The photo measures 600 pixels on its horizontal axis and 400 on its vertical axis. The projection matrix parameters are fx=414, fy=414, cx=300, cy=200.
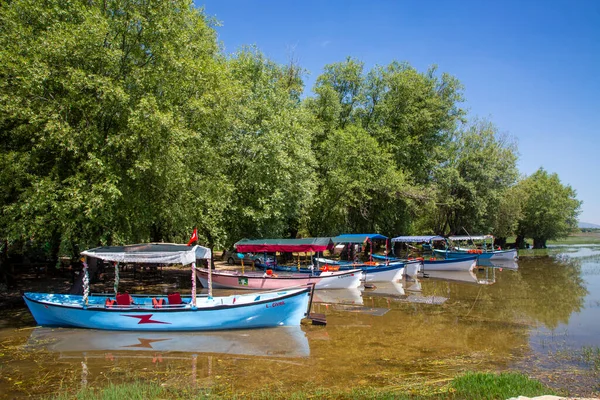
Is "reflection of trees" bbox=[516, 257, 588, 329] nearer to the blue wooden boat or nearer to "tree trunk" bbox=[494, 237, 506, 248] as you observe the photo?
the blue wooden boat

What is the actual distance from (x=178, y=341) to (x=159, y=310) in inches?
49.7

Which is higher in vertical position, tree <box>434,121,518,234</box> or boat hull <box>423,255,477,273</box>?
tree <box>434,121,518,234</box>

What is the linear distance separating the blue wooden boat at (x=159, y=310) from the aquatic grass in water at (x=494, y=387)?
22.9ft

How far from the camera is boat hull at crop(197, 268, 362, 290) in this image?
22953mm

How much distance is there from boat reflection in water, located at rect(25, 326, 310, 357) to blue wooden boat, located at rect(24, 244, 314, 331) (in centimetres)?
27

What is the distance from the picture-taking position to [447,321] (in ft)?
54.0

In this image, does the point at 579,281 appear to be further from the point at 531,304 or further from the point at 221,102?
the point at 221,102

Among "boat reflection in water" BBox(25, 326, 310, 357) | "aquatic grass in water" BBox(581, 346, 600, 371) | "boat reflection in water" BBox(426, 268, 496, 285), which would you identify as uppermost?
"aquatic grass in water" BBox(581, 346, 600, 371)

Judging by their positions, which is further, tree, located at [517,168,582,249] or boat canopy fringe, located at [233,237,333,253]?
tree, located at [517,168,582,249]

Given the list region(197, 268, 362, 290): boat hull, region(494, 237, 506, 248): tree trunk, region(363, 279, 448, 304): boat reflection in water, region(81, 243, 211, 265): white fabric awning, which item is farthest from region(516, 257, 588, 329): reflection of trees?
region(494, 237, 506, 248): tree trunk

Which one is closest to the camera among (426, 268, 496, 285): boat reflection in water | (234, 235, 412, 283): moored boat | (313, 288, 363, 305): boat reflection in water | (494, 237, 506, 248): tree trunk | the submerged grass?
the submerged grass

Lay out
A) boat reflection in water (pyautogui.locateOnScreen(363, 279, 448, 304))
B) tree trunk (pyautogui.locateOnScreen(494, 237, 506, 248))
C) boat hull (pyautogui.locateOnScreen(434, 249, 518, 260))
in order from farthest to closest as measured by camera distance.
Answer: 1. tree trunk (pyautogui.locateOnScreen(494, 237, 506, 248))
2. boat hull (pyautogui.locateOnScreen(434, 249, 518, 260))
3. boat reflection in water (pyautogui.locateOnScreen(363, 279, 448, 304))

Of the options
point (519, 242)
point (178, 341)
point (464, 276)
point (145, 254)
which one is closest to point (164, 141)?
point (145, 254)

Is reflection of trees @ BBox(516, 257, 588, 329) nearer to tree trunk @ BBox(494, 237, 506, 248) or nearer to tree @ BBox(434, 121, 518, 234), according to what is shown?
tree @ BBox(434, 121, 518, 234)
